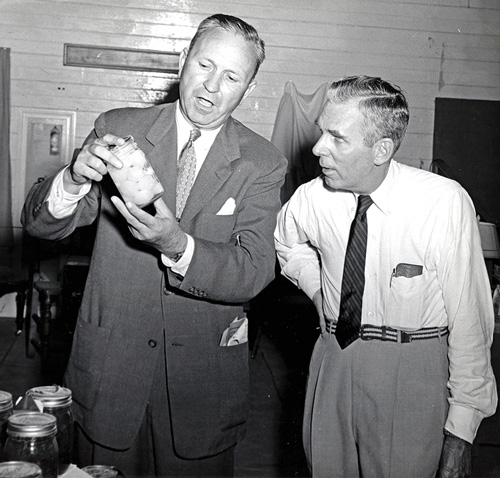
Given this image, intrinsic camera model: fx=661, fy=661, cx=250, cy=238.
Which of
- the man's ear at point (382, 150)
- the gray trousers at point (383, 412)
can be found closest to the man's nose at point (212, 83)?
the man's ear at point (382, 150)

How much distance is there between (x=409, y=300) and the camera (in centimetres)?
216

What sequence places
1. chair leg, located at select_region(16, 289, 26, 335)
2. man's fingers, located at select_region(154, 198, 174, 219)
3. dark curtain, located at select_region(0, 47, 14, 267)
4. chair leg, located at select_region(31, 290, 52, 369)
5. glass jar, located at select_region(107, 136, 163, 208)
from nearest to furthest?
glass jar, located at select_region(107, 136, 163, 208) → man's fingers, located at select_region(154, 198, 174, 219) → chair leg, located at select_region(31, 290, 52, 369) → chair leg, located at select_region(16, 289, 26, 335) → dark curtain, located at select_region(0, 47, 14, 267)

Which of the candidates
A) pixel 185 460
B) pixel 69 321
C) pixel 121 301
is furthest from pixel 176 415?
pixel 69 321

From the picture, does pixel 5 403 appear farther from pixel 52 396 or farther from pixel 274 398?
pixel 274 398

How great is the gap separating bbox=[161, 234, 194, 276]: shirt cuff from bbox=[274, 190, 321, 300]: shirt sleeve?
70cm

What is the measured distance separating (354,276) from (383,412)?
453mm

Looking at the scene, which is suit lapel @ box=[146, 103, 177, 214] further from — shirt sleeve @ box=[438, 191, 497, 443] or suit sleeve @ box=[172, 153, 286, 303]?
shirt sleeve @ box=[438, 191, 497, 443]

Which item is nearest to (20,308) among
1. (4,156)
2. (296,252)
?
(4,156)

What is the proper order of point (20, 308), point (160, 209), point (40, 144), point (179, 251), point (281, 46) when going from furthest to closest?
point (281, 46), point (40, 144), point (20, 308), point (179, 251), point (160, 209)

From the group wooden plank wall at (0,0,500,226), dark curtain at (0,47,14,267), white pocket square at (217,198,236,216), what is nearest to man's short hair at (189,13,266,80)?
white pocket square at (217,198,236,216)

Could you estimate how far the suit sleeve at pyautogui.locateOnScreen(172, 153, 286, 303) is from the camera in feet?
6.22

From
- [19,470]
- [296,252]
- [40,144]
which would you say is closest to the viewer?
[19,470]

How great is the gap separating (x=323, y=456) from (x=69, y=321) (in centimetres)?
323

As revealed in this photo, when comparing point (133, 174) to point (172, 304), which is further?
point (172, 304)
